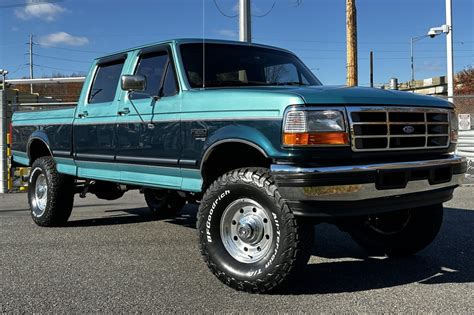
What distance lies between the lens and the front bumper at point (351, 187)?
354 cm

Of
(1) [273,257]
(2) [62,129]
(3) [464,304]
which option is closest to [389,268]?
(3) [464,304]

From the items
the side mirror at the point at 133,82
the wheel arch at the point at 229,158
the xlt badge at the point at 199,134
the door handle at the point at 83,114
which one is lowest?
the wheel arch at the point at 229,158

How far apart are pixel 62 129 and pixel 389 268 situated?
4.22 metres

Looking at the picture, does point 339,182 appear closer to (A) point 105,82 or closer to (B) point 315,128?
(B) point 315,128

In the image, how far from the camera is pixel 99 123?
18.9 ft

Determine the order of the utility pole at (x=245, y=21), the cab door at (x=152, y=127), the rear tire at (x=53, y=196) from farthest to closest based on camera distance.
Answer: the utility pole at (x=245, y=21) < the rear tire at (x=53, y=196) < the cab door at (x=152, y=127)

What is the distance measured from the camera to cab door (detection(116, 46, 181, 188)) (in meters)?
4.74

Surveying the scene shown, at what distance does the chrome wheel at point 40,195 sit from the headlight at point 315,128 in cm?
441

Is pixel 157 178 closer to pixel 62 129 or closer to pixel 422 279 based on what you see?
pixel 62 129

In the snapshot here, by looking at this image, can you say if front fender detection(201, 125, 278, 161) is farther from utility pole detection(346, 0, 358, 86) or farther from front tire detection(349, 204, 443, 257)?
utility pole detection(346, 0, 358, 86)

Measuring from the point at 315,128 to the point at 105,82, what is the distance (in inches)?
132

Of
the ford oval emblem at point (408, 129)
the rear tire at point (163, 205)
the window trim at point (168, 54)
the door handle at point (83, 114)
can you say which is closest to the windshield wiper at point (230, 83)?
the window trim at point (168, 54)

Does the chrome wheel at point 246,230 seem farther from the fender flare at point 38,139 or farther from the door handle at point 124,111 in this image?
the fender flare at point 38,139

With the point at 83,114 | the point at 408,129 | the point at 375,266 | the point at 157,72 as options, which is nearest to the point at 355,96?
the point at 408,129
